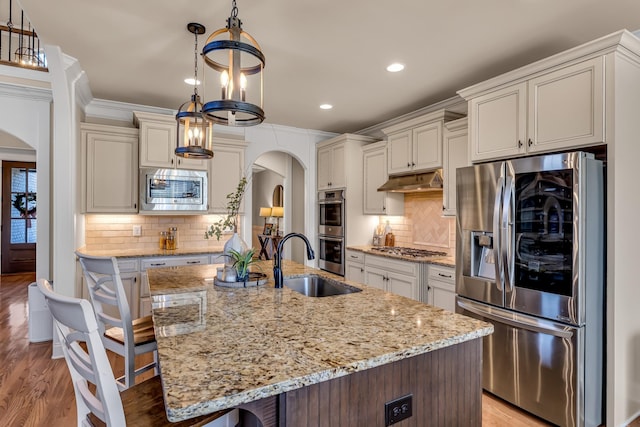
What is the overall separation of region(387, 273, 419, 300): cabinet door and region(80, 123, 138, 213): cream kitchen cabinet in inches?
115

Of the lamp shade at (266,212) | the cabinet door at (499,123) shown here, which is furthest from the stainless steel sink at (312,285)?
the lamp shade at (266,212)

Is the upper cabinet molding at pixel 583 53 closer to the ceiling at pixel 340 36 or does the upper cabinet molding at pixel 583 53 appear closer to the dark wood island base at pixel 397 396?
the ceiling at pixel 340 36

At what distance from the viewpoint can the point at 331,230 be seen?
4969 mm

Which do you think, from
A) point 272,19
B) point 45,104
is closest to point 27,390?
point 45,104

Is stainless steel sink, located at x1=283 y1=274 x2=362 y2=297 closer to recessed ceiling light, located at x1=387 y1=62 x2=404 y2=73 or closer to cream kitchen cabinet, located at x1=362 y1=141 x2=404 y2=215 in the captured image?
recessed ceiling light, located at x1=387 y1=62 x2=404 y2=73

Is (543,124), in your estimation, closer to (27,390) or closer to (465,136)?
(465,136)

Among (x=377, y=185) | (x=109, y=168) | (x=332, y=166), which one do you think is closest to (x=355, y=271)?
(x=377, y=185)

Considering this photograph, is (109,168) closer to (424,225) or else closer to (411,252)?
(411,252)

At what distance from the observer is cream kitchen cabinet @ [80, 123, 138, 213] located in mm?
3799

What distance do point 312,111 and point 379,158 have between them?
1011 millimetres

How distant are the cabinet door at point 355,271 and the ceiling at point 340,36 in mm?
2047

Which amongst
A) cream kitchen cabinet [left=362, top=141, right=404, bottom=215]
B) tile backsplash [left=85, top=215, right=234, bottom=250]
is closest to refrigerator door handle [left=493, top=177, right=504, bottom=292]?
cream kitchen cabinet [left=362, top=141, right=404, bottom=215]

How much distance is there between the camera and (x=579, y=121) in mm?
2217

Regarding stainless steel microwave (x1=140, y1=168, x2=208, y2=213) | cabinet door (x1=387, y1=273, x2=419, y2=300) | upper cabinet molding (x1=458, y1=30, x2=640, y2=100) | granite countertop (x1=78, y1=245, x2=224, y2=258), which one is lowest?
cabinet door (x1=387, y1=273, x2=419, y2=300)
